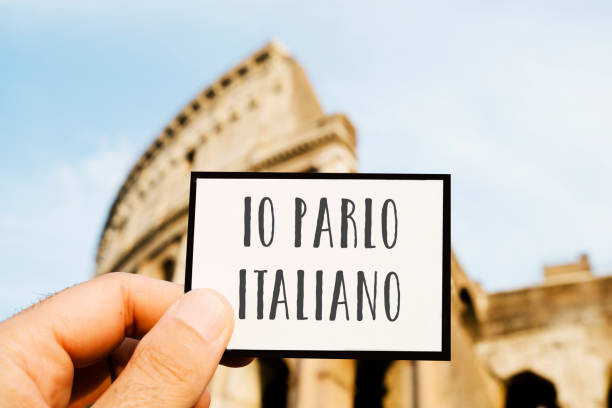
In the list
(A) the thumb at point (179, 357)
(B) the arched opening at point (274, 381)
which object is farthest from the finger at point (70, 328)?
(B) the arched opening at point (274, 381)

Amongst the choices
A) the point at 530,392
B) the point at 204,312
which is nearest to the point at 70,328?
the point at 204,312

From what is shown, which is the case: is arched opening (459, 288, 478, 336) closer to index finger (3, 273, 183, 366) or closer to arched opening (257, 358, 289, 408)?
arched opening (257, 358, 289, 408)

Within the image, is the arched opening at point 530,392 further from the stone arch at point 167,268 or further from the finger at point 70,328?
the finger at point 70,328

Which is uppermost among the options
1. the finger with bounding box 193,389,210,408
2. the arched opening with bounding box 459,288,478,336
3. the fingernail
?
the fingernail

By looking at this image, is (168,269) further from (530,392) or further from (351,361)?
(530,392)

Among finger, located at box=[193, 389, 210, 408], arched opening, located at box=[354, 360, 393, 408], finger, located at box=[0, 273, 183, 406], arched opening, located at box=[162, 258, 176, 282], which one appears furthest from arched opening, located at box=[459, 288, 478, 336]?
finger, located at box=[0, 273, 183, 406]

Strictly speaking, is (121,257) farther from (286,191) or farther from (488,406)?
(286,191)
